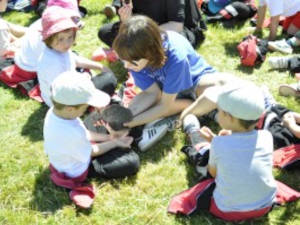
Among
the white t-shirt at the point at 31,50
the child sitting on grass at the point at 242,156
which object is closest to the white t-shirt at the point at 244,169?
the child sitting on grass at the point at 242,156

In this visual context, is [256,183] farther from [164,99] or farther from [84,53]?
[84,53]

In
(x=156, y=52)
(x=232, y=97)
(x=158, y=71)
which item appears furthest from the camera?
(x=158, y=71)

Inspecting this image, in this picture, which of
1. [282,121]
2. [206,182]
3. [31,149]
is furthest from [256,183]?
[31,149]

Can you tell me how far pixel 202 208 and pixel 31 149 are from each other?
147 centimetres

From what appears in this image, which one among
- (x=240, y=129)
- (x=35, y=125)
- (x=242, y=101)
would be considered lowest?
(x=35, y=125)

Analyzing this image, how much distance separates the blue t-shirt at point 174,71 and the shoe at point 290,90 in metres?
0.81

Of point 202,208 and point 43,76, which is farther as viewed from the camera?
point 43,76

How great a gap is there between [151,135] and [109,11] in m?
2.37

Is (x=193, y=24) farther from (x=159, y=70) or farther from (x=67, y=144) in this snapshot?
(x=67, y=144)

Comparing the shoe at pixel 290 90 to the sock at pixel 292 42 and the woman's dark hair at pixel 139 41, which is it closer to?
the sock at pixel 292 42

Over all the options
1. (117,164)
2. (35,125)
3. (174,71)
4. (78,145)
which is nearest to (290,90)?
(174,71)

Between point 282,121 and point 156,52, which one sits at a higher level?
point 156,52

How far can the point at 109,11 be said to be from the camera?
18.0 feet

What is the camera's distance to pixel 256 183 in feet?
9.01
